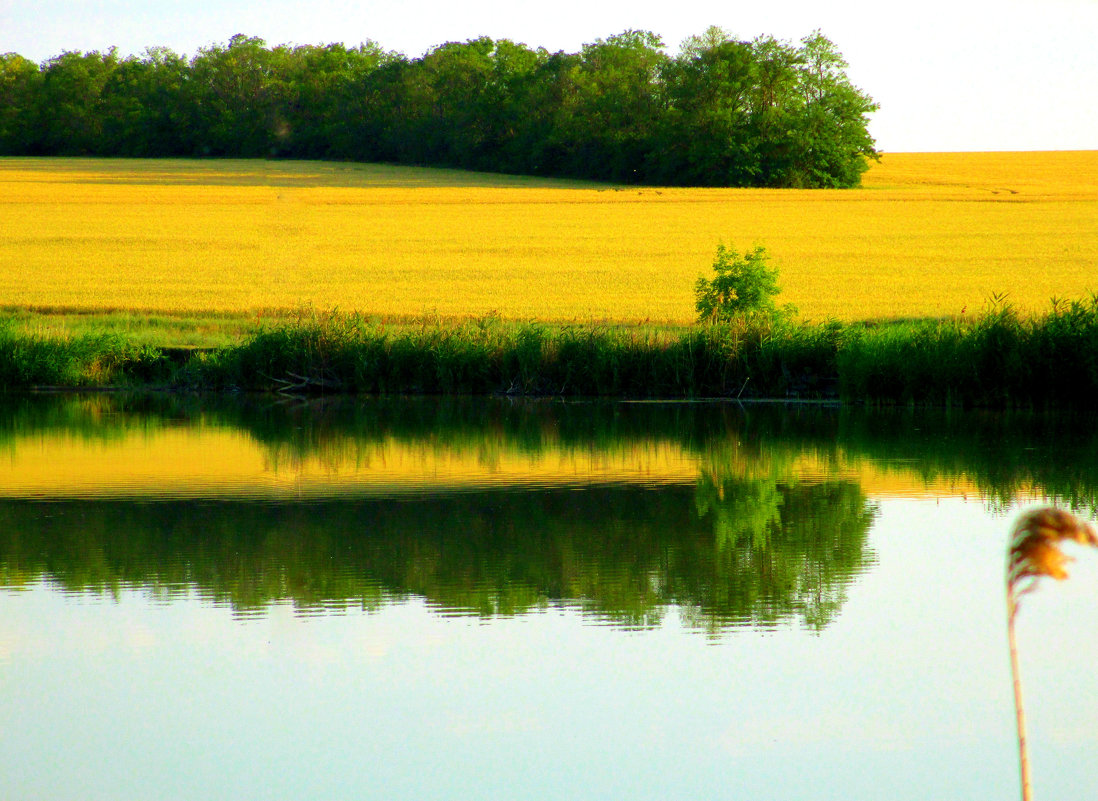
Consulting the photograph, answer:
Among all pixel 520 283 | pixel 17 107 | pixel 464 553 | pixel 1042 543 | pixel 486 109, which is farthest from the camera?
pixel 17 107

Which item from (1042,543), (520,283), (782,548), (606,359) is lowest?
(782,548)

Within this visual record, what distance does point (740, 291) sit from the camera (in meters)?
24.3

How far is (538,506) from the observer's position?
44.3 ft

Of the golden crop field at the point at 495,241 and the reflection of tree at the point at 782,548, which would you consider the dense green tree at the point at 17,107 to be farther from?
the reflection of tree at the point at 782,548

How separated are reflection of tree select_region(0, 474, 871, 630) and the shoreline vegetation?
892cm

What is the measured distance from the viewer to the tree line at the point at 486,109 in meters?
70.8

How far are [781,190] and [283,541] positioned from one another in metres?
56.2

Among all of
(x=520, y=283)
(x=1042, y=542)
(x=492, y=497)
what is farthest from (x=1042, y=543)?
(x=520, y=283)

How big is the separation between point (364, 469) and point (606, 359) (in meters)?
8.56

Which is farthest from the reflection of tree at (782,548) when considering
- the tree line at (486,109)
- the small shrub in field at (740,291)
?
the tree line at (486,109)

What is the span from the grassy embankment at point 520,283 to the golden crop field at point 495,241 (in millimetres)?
190

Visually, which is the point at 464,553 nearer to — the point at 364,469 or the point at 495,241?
the point at 364,469

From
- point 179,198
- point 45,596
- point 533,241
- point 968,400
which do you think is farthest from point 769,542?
point 179,198

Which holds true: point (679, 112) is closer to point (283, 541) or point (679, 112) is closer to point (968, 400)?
point (968, 400)
